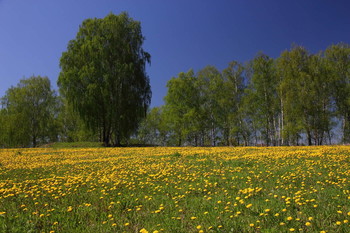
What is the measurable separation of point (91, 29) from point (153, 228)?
3780 cm

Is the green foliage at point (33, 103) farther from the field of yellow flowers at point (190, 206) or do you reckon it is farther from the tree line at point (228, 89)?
the field of yellow flowers at point (190, 206)

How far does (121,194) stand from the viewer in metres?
6.65

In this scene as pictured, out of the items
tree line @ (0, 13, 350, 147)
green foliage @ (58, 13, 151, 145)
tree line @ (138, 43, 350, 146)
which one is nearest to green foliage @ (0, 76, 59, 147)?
tree line @ (0, 13, 350, 147)

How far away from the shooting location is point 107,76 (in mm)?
33781

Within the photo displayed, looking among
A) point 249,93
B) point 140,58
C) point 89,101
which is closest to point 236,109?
point 249,93

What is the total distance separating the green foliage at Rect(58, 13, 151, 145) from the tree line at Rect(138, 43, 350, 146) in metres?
13.5

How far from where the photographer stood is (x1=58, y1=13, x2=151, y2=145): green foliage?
34.3m

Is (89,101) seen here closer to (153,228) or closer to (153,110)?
(153,228)

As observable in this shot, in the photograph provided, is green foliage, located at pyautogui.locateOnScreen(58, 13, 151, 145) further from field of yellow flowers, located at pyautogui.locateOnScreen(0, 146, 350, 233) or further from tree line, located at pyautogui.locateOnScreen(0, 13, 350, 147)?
field of yellow flowers, located at pyautogui.locateOnScreen(0, 146, 350, 233)

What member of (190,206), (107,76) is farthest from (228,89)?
(190,206)


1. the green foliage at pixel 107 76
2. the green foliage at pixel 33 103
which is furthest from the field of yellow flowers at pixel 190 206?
the green foliage at pixel 33 103

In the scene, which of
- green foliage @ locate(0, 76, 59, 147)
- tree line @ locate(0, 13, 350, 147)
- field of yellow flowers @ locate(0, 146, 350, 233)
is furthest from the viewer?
green foliage @ locate(0, 76, 59, 147)

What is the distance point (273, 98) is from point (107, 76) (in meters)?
24.7

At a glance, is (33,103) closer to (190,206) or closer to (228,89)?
(228,89)
